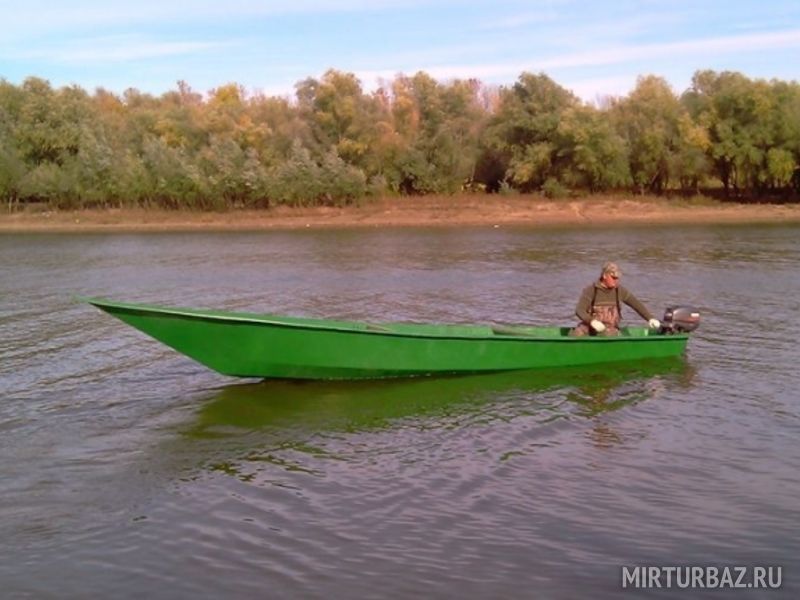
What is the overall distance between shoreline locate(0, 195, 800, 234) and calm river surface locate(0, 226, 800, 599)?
131 feet

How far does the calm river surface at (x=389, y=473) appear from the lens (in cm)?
789

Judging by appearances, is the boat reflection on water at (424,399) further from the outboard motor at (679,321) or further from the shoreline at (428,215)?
the shoreline at (428,215)

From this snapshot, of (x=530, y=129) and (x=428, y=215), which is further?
(x=530, y=129)

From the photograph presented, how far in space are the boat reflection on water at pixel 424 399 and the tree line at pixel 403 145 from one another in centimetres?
5099

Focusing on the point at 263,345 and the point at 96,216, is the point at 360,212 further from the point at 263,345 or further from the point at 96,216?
the point at 263,345

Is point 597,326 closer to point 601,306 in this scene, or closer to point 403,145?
point 601,306

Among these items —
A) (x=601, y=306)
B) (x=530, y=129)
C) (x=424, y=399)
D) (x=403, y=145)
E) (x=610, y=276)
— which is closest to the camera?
(x=424, y=399)

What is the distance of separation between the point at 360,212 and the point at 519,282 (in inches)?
1451

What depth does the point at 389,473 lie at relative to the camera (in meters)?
10.2

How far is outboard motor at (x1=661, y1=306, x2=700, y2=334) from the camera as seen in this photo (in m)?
15.8

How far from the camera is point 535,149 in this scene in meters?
65.9

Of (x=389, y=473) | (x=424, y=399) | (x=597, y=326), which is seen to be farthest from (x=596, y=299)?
(x=389, y=473)

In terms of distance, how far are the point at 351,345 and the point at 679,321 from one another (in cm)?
601

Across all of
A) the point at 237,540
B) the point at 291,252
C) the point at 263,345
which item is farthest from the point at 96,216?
the point at 237,540
